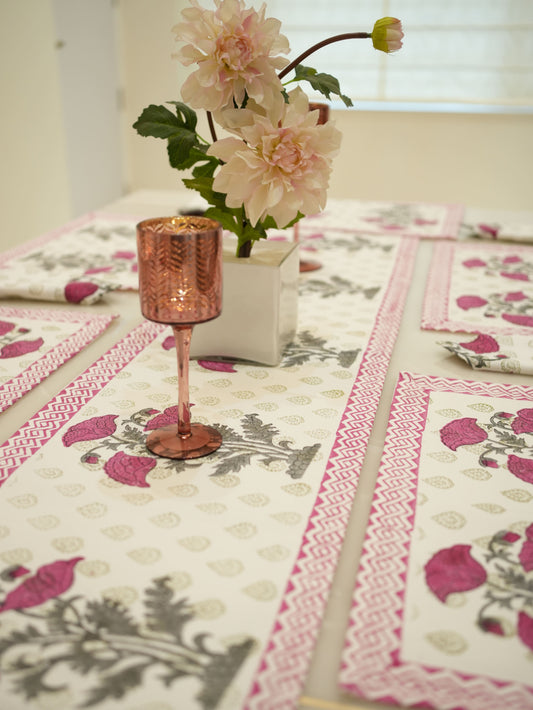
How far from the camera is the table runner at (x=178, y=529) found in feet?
1.75

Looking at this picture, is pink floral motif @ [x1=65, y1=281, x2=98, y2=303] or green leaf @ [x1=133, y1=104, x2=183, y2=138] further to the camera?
pink floral motif @ [x1=65, y1=281, x2=98, y2=303]

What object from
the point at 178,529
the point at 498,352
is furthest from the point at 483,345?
the point at 178,529

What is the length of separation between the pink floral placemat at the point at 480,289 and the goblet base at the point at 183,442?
528 millimetres

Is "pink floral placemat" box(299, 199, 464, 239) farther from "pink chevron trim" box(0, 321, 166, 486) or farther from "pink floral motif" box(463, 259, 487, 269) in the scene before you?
"pink chevron trim" box(0, 321, 166, 486)

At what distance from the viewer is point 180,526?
70cm

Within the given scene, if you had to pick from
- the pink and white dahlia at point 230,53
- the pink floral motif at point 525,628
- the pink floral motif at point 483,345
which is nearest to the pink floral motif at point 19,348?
the pink and white dahlia at point 230,53

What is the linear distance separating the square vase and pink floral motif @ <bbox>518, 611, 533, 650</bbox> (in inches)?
22.5

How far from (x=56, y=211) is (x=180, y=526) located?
3.38m

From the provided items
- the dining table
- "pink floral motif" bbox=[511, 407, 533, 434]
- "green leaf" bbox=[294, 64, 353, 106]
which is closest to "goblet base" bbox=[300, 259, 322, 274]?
the dining table

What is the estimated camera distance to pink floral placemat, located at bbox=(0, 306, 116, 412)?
1.01 m

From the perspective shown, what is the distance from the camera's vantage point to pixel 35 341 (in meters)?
1.15

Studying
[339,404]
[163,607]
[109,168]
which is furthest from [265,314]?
[109,168]

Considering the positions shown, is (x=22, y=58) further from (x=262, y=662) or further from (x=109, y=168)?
(x=262, y=662)

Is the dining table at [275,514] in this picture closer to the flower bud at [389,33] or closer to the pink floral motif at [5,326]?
the pink floral motif at [5,326]
